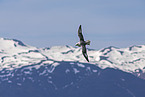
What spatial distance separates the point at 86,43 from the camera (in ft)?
301

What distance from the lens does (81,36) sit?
91.2m

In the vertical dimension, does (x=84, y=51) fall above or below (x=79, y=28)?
below

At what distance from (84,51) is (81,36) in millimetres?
3800

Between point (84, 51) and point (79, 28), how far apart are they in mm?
5931

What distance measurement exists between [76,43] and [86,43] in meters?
4.69

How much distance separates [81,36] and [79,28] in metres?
2.32

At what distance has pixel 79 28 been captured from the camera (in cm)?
9000

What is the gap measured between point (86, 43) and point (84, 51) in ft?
7.01

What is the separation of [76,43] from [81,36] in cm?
512

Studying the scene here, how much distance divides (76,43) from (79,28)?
272 inches

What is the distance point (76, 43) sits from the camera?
95875 millimetres

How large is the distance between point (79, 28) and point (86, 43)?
447 centimetres

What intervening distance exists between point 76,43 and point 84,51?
5.36m

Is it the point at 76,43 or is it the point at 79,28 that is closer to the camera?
the point at 79,28
